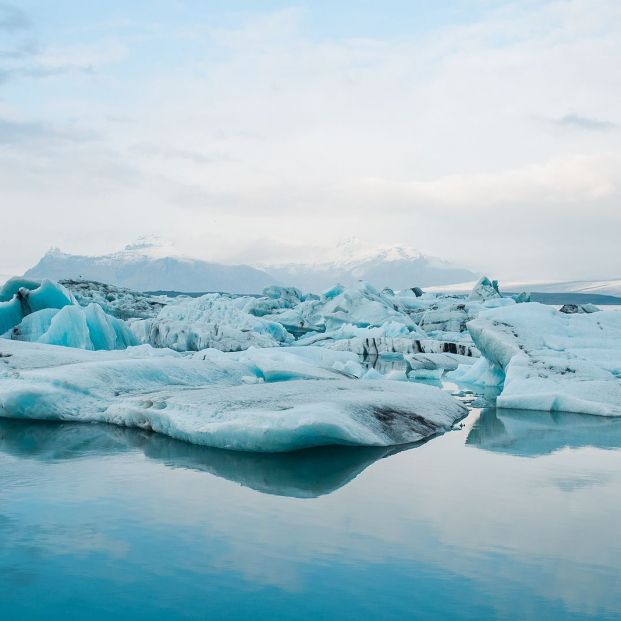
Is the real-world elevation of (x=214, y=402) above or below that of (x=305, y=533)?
above

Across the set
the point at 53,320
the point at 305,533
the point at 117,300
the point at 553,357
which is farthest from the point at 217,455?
the point at 117,300

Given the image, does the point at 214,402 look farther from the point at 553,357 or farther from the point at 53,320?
the point at 53,320

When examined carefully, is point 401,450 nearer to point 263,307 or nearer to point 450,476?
point 450,476

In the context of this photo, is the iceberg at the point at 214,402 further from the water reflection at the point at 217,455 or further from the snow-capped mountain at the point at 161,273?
the snow-capped mountain at the point at 161,273

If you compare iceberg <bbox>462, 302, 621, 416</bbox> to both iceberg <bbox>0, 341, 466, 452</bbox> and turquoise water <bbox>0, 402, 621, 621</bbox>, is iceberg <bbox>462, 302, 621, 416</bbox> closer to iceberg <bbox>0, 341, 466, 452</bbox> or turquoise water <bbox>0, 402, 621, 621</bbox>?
iceberg <bbox>0, 341, 466, 452</bbox>

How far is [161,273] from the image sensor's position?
430 ft

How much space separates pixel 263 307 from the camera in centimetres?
3077

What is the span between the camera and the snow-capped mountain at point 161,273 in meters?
129

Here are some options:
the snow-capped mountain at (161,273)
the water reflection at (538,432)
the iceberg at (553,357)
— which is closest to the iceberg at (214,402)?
the water reflection at (538,432)

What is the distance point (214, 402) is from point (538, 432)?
3.40 meters

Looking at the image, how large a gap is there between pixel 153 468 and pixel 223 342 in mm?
11308

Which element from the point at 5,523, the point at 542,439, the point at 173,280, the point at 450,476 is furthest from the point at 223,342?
the point at 173,280

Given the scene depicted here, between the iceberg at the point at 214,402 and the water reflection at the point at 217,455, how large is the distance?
0.37 ft

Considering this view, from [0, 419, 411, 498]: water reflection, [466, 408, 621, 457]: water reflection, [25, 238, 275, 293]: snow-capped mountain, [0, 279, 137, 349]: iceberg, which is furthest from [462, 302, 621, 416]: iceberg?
[25, 238, 275, 293]: snow-capped mountain
